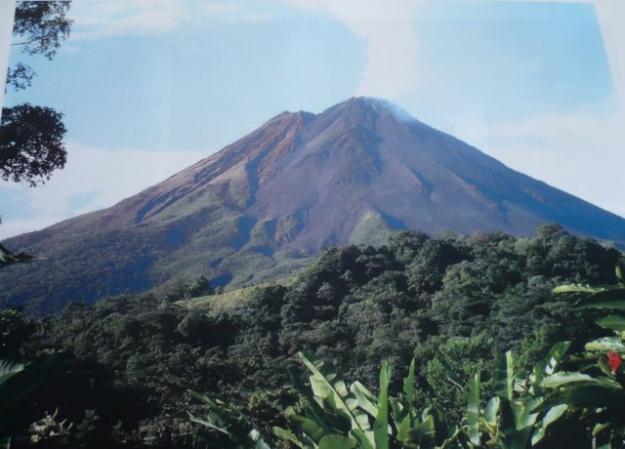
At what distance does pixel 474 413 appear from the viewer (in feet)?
4.11

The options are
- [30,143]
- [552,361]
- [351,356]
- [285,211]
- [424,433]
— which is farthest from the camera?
[285,211]

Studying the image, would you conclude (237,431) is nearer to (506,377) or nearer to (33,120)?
(506,377)

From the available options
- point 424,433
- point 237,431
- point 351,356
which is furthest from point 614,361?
point 351,356

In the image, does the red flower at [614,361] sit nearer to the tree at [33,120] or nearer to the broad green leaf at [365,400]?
the broad green leaf at [365,400]

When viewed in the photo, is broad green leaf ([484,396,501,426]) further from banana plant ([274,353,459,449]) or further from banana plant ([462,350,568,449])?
banana plant ([274,353,459,449])

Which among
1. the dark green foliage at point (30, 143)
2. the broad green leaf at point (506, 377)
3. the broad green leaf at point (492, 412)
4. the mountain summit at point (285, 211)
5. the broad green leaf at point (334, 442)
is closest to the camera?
the broad green leaf at point (334, 442)

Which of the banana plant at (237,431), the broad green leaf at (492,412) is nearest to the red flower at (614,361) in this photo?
the broad green leaf at (492,412)

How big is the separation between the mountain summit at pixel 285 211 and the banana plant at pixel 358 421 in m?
2.71

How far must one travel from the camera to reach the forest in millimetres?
1229

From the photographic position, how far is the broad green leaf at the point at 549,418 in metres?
1.17

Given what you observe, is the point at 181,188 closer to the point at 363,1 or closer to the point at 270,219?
the point at 270,219

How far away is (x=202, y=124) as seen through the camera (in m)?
3.66

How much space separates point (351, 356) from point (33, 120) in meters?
2.60

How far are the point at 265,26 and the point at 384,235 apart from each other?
2065 mm
